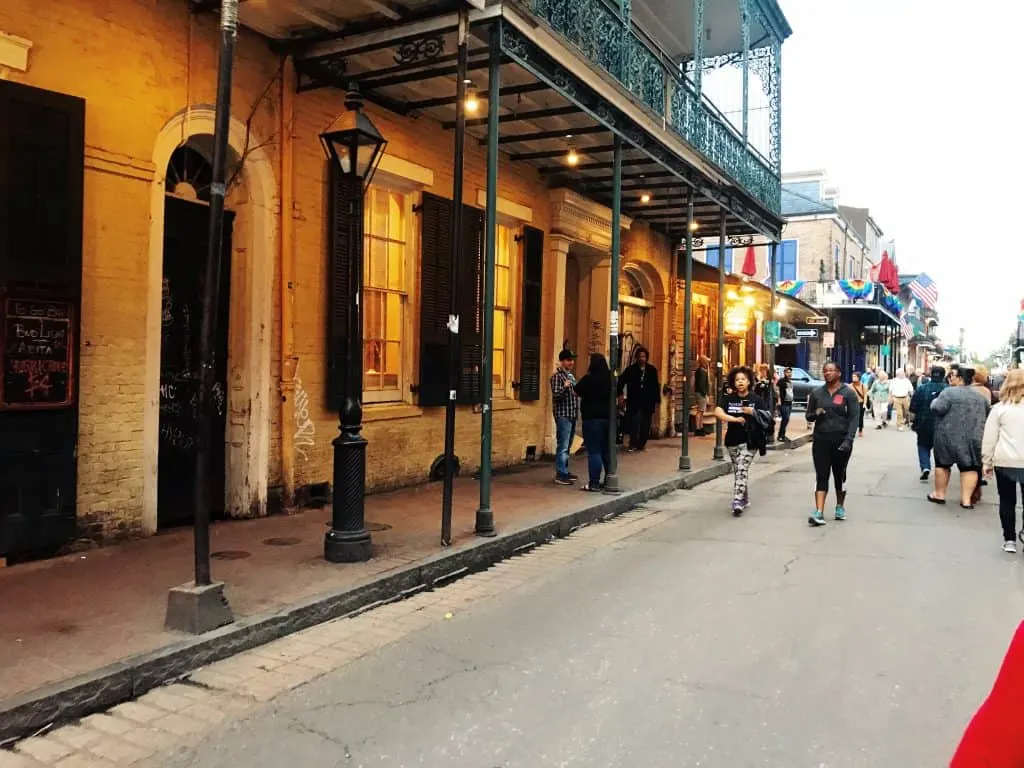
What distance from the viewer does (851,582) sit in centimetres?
663

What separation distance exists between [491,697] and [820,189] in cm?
4126

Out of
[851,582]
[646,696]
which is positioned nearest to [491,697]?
[646,696]

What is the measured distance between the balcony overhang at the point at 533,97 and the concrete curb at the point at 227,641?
4.52 m

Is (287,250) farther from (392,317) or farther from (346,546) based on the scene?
(346,546)

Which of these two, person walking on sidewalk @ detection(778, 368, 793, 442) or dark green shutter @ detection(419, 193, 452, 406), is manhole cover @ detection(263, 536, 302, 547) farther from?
person walking on sidewalk @ detection(778, 368, 793, 442)

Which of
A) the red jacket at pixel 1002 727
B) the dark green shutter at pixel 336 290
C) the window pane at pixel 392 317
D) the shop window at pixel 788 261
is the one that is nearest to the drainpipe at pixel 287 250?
the dark green shutter at pixel 336 290

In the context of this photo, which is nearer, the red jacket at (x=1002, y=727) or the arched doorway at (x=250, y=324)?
the red jacket at (x=1002, y=727)

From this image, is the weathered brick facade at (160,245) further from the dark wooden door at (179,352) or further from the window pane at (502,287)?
the window pane at (502,287)

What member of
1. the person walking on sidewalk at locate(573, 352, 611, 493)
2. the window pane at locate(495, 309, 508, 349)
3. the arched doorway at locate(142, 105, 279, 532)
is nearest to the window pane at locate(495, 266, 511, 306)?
the window pane at locate(495, 309, 508, 349)

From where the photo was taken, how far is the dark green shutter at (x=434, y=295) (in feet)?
33.7

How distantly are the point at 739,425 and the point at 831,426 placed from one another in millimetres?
1071

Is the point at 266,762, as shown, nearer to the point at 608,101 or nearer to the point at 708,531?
the point at 708,531

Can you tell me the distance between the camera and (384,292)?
9898 millimetres

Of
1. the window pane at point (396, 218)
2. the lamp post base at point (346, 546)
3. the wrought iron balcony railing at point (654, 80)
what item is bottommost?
the lamp post base at point (346, 546)
